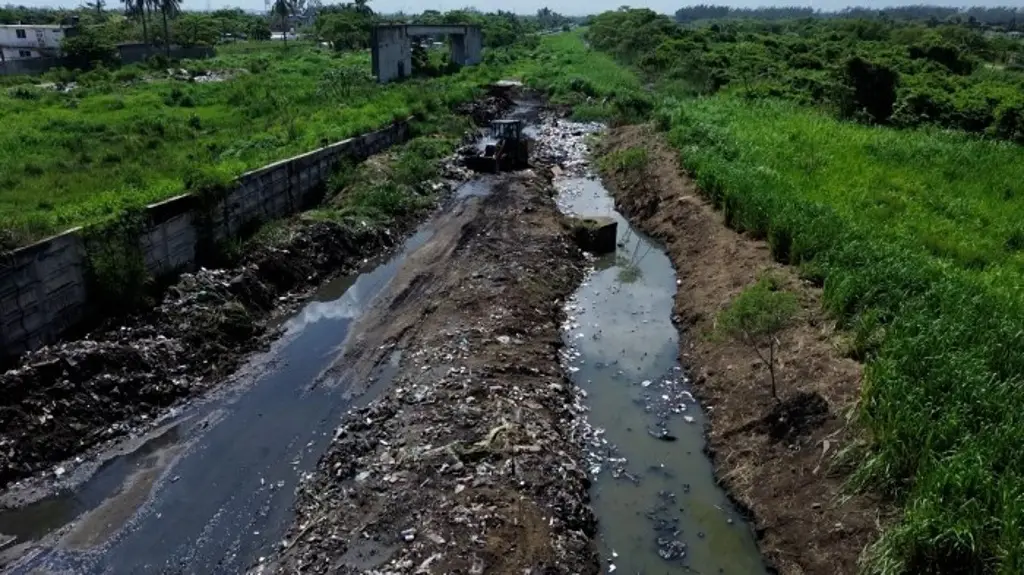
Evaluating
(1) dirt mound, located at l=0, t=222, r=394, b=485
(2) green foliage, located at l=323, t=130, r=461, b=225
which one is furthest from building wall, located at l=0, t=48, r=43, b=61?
(1) dirt mound, located at l=0, t=222, r=394, b=485

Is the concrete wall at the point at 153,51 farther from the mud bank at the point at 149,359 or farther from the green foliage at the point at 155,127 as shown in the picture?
the mud bank at the point at 149,359

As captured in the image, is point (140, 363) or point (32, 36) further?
point (32, 36)

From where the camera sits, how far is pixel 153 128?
26.0 m

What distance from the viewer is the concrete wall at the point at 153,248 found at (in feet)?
39.8

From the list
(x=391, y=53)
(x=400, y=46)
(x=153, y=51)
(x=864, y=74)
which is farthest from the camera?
(x=153, y=51)

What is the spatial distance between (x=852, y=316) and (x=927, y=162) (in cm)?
1330

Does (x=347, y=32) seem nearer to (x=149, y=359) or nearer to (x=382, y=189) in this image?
(x=382, y=189)

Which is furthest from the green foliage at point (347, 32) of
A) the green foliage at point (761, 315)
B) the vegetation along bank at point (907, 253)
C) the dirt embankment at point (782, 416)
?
the green foliage at point (761, 315)

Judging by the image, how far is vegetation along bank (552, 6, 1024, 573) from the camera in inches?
306

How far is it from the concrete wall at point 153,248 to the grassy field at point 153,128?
1.59 ft

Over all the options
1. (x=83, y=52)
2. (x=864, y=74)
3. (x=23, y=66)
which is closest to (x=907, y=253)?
(x=864, y=74)

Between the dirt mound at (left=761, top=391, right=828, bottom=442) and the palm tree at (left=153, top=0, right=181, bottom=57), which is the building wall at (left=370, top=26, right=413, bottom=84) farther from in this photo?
the dirt mound at (left=761, top=391, right=828, bottom=442)

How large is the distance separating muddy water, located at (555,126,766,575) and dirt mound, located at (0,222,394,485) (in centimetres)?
737

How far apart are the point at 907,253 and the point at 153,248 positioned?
1622 cm
